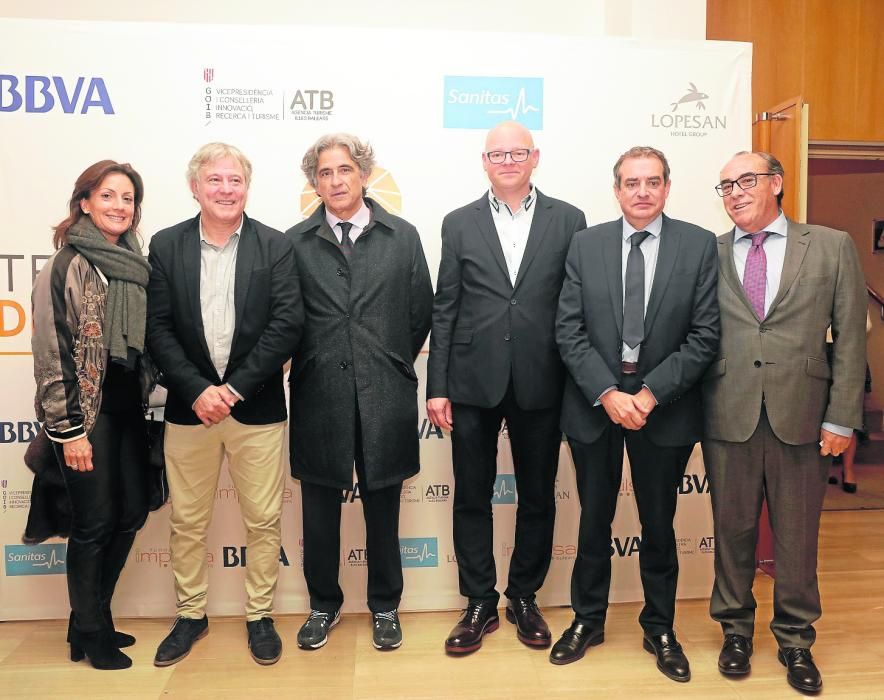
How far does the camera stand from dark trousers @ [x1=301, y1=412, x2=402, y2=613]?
8.72 ft

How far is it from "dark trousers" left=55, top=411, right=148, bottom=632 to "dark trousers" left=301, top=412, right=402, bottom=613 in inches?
23.3

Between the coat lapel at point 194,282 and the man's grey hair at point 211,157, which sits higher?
the man's grey hair at point 211,157

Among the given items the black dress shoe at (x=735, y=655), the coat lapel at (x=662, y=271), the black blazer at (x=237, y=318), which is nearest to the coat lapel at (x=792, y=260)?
the coat lapel at (x=662, y=271)

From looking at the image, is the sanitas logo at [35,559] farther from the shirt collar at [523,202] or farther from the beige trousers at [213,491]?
the shirt collar at [523,202]

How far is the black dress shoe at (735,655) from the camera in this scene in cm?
246

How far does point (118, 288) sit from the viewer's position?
2.40 meters

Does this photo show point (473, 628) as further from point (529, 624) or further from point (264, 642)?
point (264, 642)

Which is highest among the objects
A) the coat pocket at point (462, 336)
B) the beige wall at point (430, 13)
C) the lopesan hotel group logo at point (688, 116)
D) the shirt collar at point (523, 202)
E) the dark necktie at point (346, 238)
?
the beige wall at point (430, 13)

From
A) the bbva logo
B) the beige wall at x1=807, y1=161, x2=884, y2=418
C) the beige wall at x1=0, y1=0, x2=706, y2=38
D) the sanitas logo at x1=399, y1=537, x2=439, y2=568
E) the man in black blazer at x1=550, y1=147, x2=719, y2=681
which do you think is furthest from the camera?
the beige wall at x1=807, y1=161, x2=884, y2=418

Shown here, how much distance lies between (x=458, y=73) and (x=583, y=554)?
1.99 metres

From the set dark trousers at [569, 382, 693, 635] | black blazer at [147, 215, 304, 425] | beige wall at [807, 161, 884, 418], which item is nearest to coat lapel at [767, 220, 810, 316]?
dark trousers at [569, 382, 693, 635]

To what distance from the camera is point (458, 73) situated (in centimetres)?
304

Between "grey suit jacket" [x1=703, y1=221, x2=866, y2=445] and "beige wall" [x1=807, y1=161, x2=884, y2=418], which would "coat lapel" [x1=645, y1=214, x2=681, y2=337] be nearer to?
"grey suit jacket" [x1=703, y1=221, x2=866, y2=445]

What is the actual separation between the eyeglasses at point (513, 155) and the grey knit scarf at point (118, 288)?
1287 millimetres
